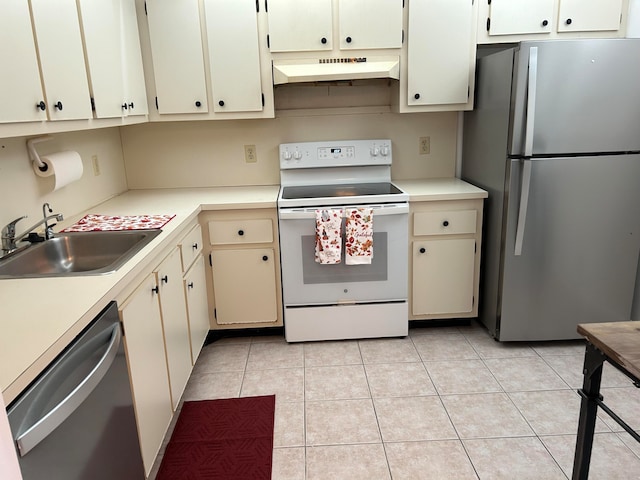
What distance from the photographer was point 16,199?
1.95 meters

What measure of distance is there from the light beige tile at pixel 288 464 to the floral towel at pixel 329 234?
101 centimetres

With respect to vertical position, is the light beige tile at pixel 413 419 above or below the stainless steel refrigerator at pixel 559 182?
below

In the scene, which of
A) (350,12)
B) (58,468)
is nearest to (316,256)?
(350,12)

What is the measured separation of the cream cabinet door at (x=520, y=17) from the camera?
2670mm

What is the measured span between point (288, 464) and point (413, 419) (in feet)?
1.96

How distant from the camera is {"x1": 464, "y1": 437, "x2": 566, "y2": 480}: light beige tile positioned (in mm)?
1810

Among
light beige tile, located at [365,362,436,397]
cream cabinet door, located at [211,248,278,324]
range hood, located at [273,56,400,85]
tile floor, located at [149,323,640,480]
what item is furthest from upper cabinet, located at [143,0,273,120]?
light beige tile, located at [365,362,436,397]

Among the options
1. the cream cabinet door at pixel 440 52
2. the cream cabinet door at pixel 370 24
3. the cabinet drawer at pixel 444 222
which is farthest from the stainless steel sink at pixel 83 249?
the cream cabinet door at pixel 440 52

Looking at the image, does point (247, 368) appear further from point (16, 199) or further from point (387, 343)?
point (16, 199)

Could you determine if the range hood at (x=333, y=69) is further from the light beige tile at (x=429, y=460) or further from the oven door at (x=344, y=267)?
the light beige tile at (x=429, y=460)

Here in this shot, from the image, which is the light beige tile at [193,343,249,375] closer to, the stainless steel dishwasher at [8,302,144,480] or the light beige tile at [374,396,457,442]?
the light beige tile at [374,396,457,442]

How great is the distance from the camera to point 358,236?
2.63 metres

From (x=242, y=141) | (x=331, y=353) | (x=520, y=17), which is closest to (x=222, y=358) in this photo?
(x=331, y=353)

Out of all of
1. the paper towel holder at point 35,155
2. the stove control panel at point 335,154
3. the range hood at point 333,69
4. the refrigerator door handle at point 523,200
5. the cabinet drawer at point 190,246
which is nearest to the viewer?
the paper towel holder at point 35,155
